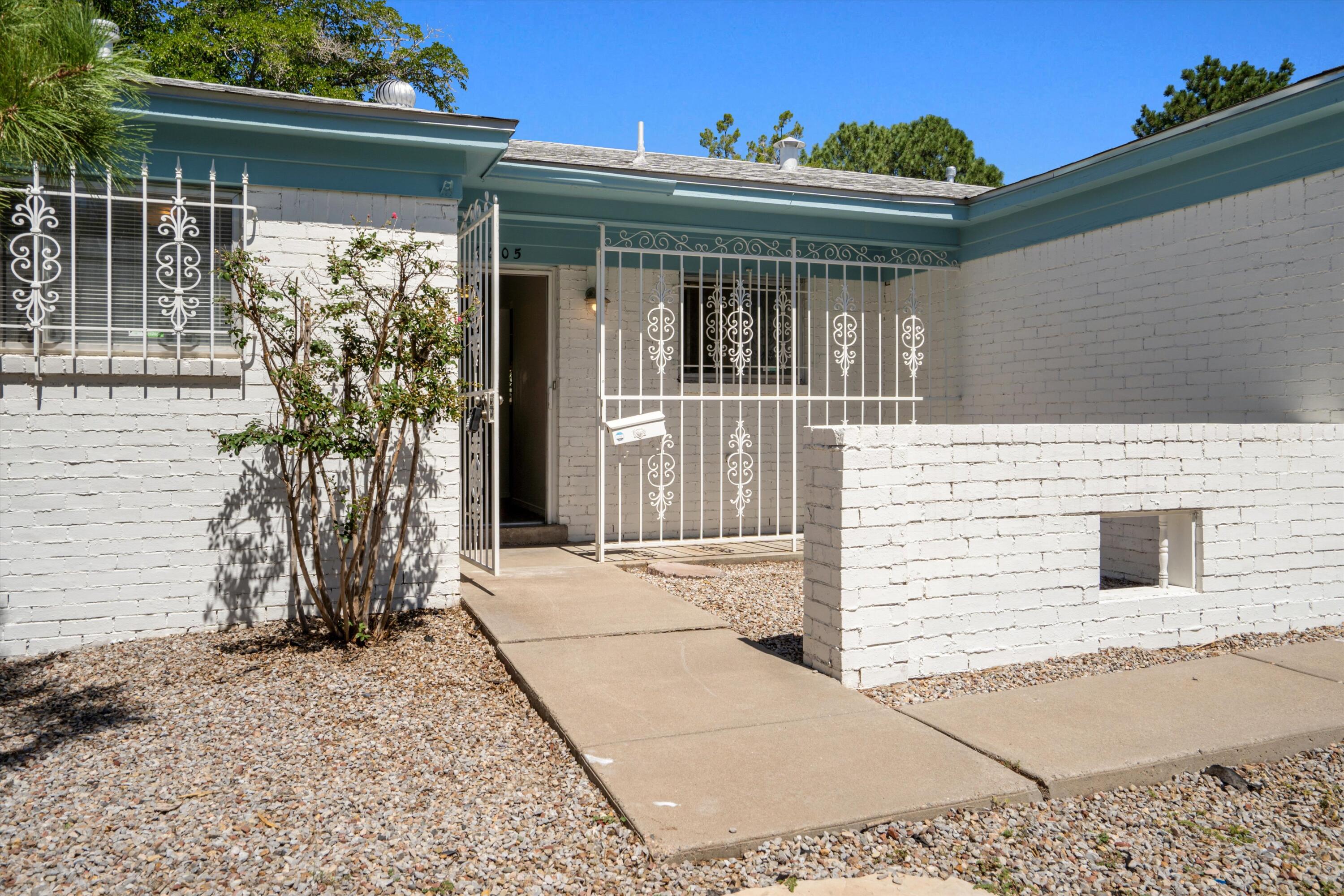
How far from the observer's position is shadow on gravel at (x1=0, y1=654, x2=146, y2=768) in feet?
12.3

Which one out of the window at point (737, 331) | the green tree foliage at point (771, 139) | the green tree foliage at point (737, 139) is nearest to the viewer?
the window at point (737, 331)

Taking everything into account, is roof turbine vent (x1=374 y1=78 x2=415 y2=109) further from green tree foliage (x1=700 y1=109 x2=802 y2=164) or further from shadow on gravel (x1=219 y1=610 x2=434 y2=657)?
green tree foliage (x1=700 y1=109 x2=802 y2=164)

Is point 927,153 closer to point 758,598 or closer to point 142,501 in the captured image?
point 758,598

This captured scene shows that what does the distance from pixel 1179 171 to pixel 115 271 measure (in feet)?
23.2

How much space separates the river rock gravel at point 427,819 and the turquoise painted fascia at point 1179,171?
13.3ft

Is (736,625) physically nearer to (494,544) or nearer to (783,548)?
(494,544)

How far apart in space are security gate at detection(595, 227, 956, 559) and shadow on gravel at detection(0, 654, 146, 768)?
404cm

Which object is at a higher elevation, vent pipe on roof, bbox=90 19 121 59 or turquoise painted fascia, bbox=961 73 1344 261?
turquoise painted fascia, bbox=961 73 1344 261

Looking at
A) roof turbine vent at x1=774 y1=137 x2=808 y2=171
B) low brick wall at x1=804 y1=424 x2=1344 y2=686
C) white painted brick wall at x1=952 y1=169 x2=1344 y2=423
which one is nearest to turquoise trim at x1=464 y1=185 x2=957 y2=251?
white painted brick wall at x1=952 y1=169 x2=1344 y2=423

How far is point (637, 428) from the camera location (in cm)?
713

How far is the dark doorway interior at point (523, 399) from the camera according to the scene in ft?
29.1

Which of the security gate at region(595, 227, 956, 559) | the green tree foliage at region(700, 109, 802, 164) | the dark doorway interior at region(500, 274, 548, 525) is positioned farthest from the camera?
the green tree foliage at region(700, 109, 802, 164)

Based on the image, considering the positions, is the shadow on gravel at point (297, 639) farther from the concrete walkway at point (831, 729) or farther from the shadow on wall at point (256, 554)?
the concrete walkway at point (831, 729)

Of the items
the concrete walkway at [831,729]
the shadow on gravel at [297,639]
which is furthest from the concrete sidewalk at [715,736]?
the shadow on gravel at [297,639]
